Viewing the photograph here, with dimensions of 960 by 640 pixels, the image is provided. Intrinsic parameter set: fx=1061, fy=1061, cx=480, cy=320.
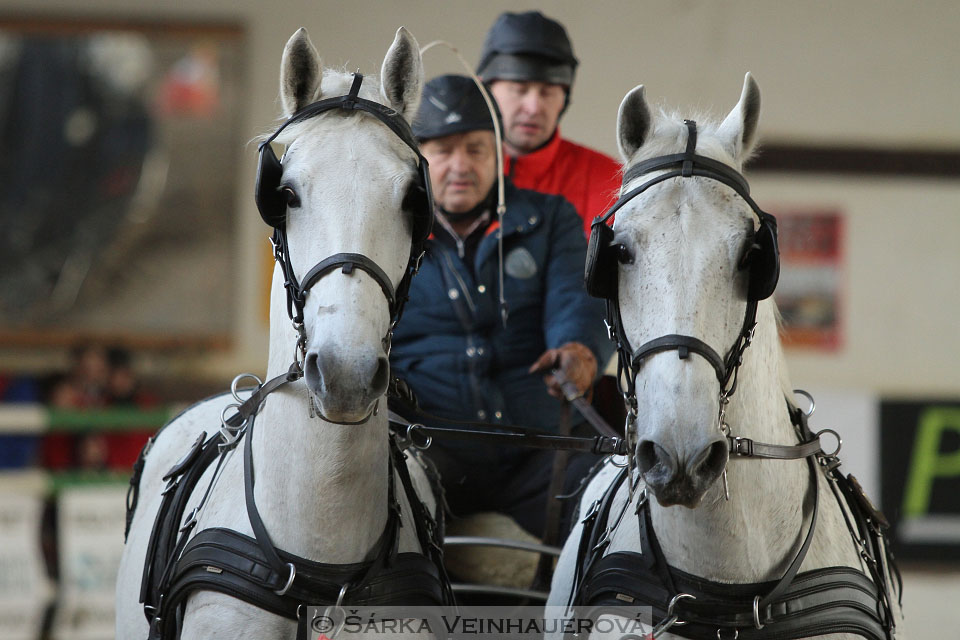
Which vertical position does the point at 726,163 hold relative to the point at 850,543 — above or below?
above

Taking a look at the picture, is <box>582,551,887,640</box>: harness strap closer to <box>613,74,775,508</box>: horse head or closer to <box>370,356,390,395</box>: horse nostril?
<box>613,74,775,508</box>: horse head

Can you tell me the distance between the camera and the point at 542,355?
2488 mm

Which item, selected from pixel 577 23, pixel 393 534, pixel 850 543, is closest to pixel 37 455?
pixel 577 23

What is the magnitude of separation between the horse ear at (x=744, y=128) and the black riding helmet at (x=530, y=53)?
1.34 metres

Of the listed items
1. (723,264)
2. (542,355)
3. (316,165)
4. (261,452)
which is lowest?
(261,452)

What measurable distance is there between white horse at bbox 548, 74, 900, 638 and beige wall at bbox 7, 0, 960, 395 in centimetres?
424

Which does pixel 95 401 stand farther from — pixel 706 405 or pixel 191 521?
pixel 706 405

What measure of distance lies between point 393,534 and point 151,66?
4656mm

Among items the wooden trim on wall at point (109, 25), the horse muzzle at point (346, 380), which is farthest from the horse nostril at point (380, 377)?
the wooden trim on wall at point (109, 25)

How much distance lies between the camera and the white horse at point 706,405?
151 cm

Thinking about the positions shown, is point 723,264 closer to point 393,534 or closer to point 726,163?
point 726,163

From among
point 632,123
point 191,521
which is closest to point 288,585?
point 191,521

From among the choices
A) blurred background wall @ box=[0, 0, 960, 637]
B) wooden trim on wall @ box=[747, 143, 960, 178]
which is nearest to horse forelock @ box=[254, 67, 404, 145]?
blurred background wall @ box=[0, 0, 960, 637]

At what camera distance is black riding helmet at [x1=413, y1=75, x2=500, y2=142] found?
2.42 metres
